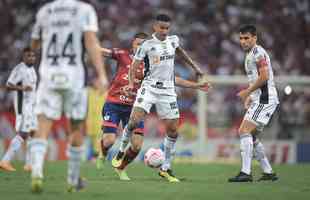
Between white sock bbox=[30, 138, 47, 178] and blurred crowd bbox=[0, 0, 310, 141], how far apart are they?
1598 cm

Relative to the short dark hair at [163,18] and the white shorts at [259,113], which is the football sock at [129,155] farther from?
the short dark hair at [163,18]

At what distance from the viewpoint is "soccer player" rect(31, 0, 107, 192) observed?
9.54m

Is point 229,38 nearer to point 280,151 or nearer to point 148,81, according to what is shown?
point 280,151

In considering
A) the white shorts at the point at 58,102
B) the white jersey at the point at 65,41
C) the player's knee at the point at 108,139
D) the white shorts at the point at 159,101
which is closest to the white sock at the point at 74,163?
the white shorts at the point at 58,102

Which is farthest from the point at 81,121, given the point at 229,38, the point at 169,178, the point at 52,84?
the point at 229,38

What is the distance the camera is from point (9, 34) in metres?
26.9

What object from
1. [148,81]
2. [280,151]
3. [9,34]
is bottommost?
[280,151]

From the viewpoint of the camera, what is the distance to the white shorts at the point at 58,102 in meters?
9.64

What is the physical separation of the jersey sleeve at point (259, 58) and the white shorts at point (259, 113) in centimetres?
69

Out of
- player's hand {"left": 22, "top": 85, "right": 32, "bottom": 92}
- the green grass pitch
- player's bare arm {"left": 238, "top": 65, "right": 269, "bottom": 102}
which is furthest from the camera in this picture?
player's hand {"left": 22, "top": 85, "right": 32, "bottom": 92}

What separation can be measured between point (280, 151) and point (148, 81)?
12097mm

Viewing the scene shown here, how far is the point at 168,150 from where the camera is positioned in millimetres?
13156

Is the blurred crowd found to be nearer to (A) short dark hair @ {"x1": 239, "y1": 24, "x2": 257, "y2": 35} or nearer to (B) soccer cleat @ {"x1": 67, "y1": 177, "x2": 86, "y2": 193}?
(A) short dark hair @ {"x1": 239, "y1": 24, "x2": 257, "y2": 35}

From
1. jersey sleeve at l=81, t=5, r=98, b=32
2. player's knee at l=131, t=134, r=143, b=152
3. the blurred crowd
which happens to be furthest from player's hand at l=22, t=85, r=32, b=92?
the blurred crowd
